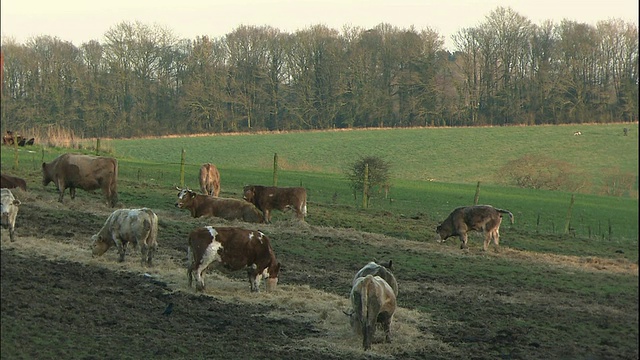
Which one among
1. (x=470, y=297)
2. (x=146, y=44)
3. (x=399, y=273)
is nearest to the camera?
(x=470, y=297)

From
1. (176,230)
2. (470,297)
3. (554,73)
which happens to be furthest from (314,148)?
(470,297)

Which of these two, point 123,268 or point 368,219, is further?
point 368,219

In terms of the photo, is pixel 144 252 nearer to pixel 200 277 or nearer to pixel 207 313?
pixel 200 277

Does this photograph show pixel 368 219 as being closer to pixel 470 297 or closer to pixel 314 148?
pixel 470 297

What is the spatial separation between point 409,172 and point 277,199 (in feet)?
68.1

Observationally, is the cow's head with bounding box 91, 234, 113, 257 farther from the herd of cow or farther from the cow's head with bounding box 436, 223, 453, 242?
the cow's head with bounding box 436, 223, 453, 242

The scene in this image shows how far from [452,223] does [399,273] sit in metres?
6.46

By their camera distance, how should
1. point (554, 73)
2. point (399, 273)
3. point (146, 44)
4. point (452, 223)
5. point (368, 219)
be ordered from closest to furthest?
point (399, 273) < point (452, 223) < point (368, 219) < point (554, 73) < point (146, 44)

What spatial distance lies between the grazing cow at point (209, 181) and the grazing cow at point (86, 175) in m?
4.81

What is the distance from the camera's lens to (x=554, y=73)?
3575 centimetres

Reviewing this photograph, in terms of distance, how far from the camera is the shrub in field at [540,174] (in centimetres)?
2737

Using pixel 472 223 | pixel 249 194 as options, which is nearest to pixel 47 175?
pixel 249 194

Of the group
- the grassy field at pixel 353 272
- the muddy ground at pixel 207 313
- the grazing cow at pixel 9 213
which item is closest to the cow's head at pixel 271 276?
the grassy field at pixel 353 272

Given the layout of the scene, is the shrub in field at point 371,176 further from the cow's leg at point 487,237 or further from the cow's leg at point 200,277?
the cow's leg at point 200,277
